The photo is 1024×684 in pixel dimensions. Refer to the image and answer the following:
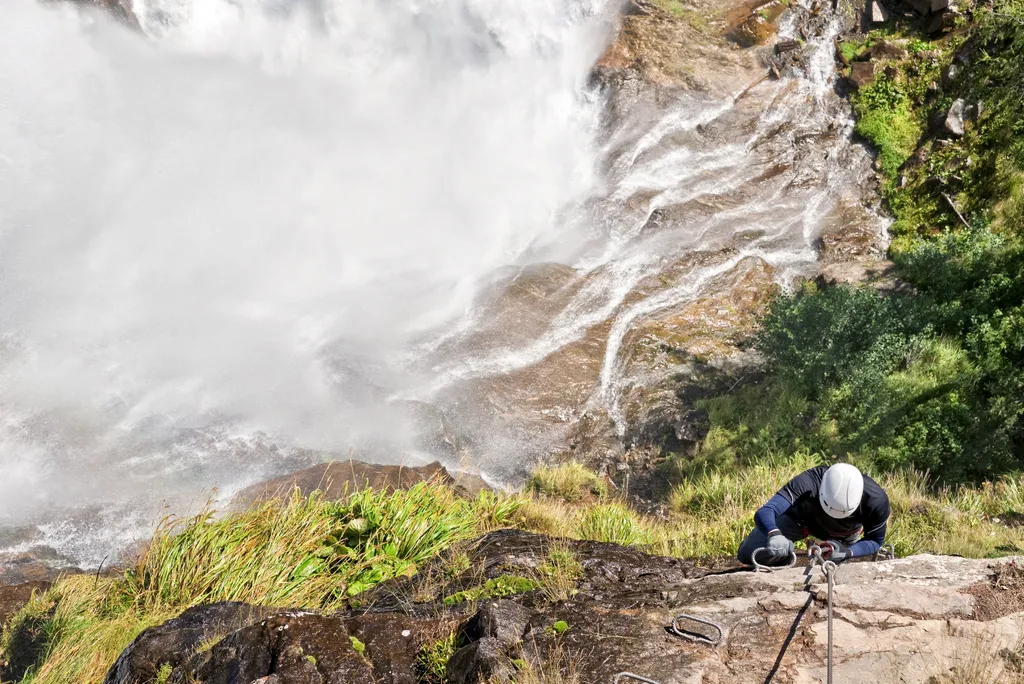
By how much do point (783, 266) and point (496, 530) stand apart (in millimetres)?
9753

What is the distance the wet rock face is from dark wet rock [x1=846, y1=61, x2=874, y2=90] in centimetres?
1446

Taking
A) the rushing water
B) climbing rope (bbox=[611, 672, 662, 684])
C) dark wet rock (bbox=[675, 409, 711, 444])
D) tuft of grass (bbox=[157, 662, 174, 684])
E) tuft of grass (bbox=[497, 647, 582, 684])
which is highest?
the rushing water

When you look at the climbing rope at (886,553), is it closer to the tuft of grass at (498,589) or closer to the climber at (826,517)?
the climber at (826,517)

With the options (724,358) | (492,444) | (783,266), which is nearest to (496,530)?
(492,444)

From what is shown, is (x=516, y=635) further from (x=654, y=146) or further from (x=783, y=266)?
(x=654, y=146)

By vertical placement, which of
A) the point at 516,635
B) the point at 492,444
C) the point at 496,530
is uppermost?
the point at 492,444

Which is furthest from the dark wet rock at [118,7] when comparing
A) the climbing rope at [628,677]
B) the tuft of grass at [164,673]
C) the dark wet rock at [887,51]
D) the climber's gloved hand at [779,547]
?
the climbing rope at [628,677]

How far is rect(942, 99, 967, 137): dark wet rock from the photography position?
43.8ft

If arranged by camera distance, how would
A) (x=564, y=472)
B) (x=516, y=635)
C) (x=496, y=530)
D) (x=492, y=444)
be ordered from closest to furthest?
(x=516, y=635) → (x=496, y=530) → (x=564, y=472) → (x=492, y=444)

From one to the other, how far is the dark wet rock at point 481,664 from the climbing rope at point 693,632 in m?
0.97

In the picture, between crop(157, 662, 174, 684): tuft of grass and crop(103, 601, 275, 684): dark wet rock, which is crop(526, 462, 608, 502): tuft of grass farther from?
crop(157, 662, 174, 684): tuft of grass

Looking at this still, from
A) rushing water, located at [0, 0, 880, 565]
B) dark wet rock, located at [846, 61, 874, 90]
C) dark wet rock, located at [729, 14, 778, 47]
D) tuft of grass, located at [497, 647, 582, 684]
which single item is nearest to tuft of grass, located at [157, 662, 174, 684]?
tuft of grass, located at [497, 647, 582, 684]

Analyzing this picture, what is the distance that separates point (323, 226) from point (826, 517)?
42.4ft

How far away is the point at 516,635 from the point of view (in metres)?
3.50
